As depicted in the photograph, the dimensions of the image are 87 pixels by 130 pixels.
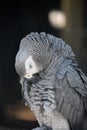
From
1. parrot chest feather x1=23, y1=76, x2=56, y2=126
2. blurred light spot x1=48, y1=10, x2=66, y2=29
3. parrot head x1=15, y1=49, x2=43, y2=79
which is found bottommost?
parrot chest feather x1=23, y1=76, x2=56, y2=126

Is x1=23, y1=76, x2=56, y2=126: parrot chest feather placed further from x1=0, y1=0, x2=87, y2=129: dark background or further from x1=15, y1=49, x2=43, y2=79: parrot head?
x1=0, y1=0, x2=87, y2=129: dark background

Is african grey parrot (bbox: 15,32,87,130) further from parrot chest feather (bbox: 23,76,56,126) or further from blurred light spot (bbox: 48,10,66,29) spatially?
blurred light spot (bbox: 48,10,66,29)

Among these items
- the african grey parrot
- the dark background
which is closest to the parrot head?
the african grey parrot

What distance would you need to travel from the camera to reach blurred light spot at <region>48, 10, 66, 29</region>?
1.81m

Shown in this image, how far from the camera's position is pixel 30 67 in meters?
0.96

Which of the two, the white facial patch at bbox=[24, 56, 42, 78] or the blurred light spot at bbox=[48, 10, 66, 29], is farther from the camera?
the blurred light spot at bbox=[48, 10, 66, 29]

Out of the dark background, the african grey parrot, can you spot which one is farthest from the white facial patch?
the dark background

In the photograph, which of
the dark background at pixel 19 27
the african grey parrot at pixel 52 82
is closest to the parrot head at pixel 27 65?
the african grey parrot at pixel 52 82

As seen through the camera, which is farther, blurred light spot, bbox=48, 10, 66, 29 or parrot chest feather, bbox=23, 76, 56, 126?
blurred light spot, bbox=48, 10, 66, 29

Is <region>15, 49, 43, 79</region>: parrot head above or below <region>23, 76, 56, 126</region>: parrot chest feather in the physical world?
above

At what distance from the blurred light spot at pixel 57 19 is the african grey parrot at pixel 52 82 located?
795 mm

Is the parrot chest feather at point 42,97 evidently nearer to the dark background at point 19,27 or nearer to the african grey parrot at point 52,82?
the african grey parrot at point 52,82

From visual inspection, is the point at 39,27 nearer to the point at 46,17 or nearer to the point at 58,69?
the point at 46,17

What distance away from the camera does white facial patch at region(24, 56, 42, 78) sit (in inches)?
37.7
